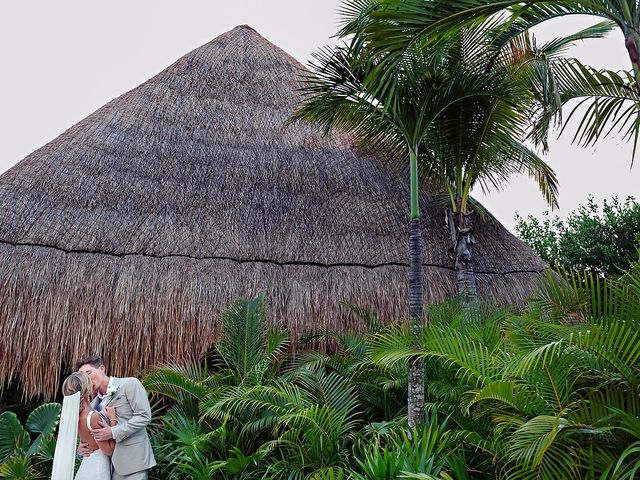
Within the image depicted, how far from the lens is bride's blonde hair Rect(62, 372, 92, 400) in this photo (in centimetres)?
394

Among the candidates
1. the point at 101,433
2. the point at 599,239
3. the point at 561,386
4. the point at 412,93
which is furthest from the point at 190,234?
the point at 599,239

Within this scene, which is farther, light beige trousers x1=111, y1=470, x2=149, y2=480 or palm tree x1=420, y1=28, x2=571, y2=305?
palm tree x1=420, y1=28, x2=571, y2=305

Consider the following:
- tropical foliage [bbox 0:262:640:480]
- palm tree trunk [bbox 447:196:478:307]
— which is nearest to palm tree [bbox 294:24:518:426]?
tropical foliage [bbox 0:262:640:480]

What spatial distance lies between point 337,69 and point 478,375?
3.48 meters

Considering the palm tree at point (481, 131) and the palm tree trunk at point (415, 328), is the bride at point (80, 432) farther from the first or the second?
the palm tree at point (481, 131)

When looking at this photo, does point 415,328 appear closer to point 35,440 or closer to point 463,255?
point 463,255

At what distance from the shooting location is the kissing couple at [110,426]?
13.5 ft

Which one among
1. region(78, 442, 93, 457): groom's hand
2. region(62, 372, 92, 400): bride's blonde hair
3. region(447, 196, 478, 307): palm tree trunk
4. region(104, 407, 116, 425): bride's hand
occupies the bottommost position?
region(78, 442, 93, 457): groom's hand

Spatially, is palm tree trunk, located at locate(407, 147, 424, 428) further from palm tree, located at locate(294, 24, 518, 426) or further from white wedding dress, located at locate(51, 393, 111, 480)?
white wedding dress, located at locate(51, 393, 111, 480)

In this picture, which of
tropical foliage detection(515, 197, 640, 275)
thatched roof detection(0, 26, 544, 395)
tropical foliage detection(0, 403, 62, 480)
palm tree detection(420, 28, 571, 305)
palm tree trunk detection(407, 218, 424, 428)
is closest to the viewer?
palm tree trunk detection(407, 218, 424, 428)

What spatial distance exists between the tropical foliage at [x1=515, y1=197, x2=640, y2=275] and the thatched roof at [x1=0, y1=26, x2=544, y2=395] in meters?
8.15

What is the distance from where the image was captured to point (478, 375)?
3848 mm

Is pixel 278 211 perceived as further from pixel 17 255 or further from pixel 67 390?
pixel 67 390

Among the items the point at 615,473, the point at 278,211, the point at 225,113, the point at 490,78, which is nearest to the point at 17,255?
the point at 278,211
